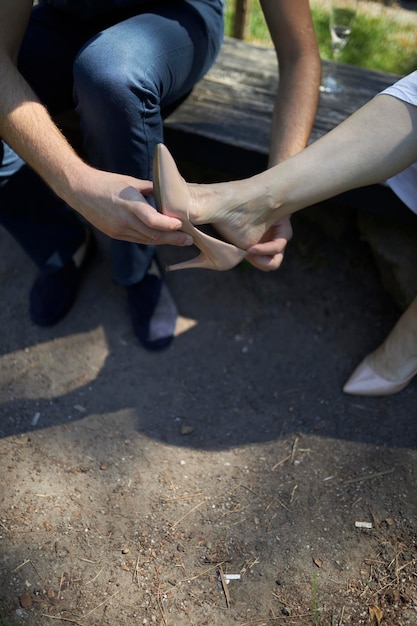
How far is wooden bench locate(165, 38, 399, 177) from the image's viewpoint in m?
1.78

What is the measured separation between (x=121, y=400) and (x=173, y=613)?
24.0 inches

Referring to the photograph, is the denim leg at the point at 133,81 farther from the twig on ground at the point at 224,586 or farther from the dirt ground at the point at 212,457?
the twig on ground at the point at 224,586

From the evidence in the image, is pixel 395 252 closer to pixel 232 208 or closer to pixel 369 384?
pixel 369 384

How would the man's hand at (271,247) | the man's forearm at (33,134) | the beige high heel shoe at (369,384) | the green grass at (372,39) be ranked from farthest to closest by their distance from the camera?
1. the green grass at (372,39)
2. the beige high heel shoe at (369,384)
3. the man's hand at (271,247)
4. the man's forearm at (33,134)

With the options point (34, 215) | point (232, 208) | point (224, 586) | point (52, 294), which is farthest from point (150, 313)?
point (224, 586)

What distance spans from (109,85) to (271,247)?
0.52m

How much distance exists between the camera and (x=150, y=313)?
1771mm

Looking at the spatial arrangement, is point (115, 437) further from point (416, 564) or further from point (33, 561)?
point (416, 564)

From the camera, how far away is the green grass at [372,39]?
9.46 feet

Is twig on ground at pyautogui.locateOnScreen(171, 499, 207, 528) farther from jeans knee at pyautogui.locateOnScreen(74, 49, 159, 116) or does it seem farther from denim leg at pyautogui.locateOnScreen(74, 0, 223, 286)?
jeans knee at pyautogui.locateOnScreen(74, 49, 159, 116)

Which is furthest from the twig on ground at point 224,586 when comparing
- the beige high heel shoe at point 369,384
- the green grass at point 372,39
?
the green grass at point 372,39

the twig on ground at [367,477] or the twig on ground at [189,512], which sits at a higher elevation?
the twig on ground at [367,477]

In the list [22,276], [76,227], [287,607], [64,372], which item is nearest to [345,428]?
[287,607]

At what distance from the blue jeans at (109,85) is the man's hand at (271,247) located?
34 cm
